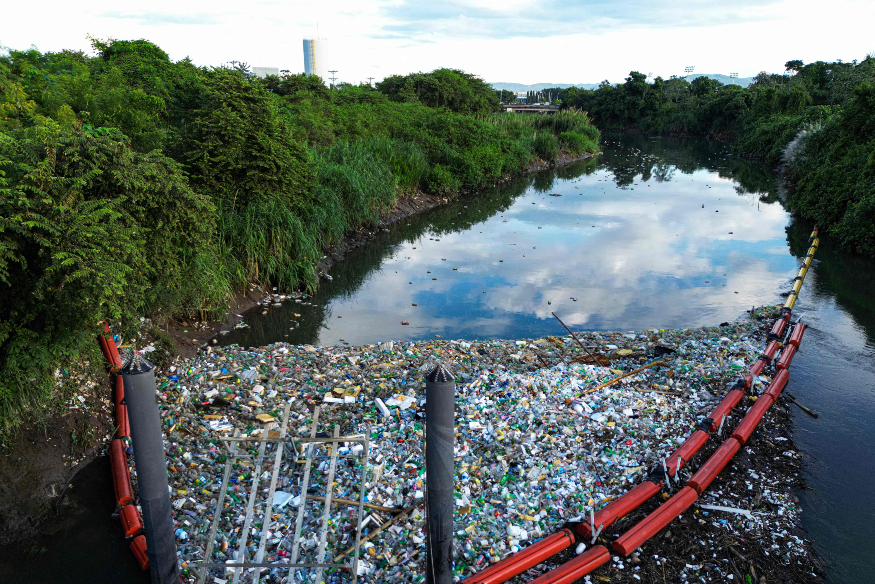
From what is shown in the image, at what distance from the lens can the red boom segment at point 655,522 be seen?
14.0ft

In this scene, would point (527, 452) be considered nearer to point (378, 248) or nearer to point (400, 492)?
point (400, 492)

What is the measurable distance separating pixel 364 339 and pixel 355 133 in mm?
13012

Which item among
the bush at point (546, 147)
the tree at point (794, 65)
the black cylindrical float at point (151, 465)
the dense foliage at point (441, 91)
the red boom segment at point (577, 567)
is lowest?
the red boom segment at point (577, 567)

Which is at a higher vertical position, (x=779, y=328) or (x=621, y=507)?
(x=779, y=328)

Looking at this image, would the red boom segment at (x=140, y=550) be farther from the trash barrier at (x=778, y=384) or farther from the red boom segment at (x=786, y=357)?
the red boom segment at (x=786, y=357)

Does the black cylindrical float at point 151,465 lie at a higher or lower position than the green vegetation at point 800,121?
lower

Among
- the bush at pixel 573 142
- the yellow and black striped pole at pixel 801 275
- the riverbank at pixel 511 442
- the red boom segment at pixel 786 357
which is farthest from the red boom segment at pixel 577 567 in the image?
the bush at pixel 573 142

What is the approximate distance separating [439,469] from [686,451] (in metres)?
3.19

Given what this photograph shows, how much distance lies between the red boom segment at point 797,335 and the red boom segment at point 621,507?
5.00m

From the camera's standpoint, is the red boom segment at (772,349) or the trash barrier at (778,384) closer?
the trash barrier at (778,384)

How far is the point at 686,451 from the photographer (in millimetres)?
5383

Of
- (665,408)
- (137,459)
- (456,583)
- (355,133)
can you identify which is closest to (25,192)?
(137,459)

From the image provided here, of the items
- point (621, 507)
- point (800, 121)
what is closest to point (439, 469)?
point (621, 507)

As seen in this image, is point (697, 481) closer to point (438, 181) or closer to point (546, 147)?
point (438, 181)
